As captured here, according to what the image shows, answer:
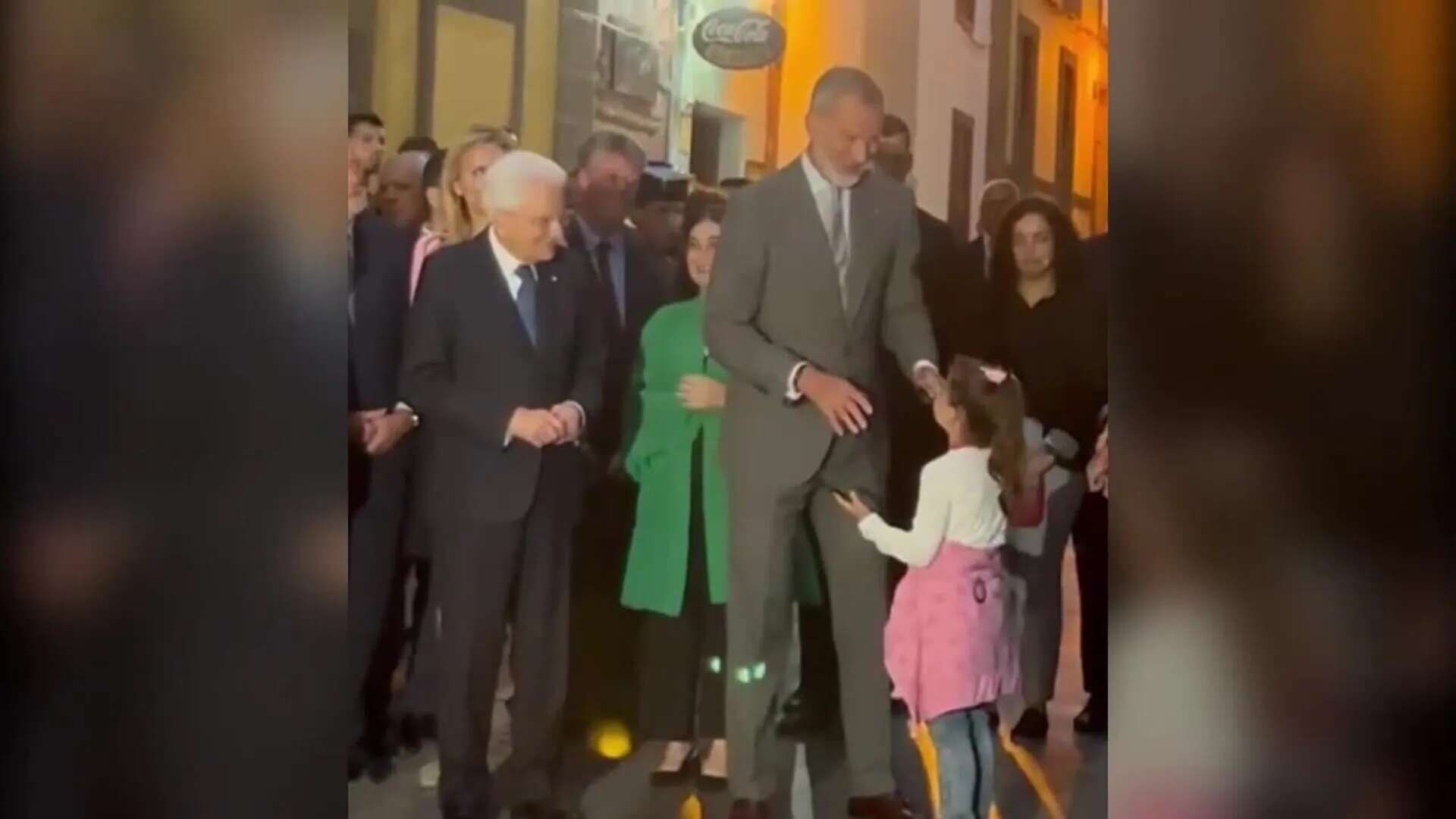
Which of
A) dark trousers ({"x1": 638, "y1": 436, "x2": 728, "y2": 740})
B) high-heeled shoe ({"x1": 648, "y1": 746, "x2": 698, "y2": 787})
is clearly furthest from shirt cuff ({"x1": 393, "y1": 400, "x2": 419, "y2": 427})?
high-heeled shoe ({"x1": 648, "y1": 746, "x2": 698, "y2": 787})

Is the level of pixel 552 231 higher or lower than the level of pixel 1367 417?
higher

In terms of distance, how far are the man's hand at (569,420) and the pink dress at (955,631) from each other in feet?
0.89

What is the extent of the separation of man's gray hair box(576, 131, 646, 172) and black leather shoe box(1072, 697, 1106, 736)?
52 cm

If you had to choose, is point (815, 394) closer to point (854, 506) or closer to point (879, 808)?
point (854, 506)

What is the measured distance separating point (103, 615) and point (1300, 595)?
923 mm

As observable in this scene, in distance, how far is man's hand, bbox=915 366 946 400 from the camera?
3.57 ft

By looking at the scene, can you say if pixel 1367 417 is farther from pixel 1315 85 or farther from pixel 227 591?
pixel 227 591

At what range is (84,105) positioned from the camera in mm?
1158

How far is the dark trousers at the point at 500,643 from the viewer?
112cm

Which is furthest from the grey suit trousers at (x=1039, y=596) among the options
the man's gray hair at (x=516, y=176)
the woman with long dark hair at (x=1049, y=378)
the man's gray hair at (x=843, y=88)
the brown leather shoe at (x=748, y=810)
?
the man's gray hair at (x=516, y=176)

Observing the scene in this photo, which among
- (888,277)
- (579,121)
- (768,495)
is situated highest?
(579,121)

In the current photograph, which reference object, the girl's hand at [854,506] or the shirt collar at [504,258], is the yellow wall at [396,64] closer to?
the shirt collar at [504,258]

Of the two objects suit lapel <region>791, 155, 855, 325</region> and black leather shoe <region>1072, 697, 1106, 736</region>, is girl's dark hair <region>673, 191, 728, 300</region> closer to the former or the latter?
suit lapel <region>791, 155, 855, 325</region>

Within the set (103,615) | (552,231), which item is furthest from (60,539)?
(552,231)
